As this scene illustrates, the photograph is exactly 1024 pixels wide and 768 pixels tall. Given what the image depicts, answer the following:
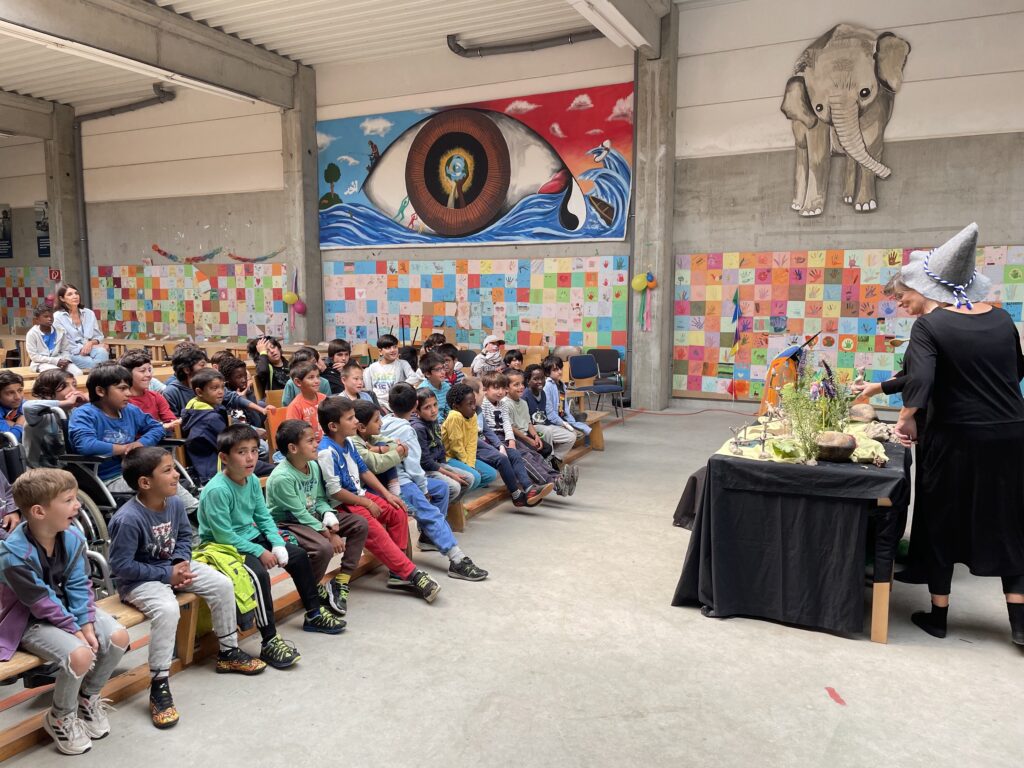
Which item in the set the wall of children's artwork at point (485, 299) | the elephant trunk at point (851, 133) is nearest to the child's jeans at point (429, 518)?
the wall of children's artwork at point (485, 299)

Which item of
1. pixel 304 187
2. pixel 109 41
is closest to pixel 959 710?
pixel 109 41

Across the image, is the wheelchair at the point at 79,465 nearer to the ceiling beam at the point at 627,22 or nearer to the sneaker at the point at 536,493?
the sneaker at the point at 536,493

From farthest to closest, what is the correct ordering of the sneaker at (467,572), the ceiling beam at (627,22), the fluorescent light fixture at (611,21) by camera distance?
the ceiling beam at (627,22), the fluorescent light fixture at (611,21), the sneaker at (467,572)

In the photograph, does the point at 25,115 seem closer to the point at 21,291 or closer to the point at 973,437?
the point at 21,291

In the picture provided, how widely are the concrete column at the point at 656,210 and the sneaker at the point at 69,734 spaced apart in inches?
313

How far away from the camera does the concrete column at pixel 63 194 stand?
44.5 ft

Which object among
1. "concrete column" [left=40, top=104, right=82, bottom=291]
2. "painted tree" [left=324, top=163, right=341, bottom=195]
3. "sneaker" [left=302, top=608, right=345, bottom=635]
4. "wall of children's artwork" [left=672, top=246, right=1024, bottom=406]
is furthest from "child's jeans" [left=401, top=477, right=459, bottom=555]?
"concrete column" [left=40, top=104, right=82, bottom=291]

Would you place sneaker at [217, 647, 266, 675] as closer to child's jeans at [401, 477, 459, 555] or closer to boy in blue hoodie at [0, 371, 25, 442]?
child's jeans at [401, 477, 459, 555]

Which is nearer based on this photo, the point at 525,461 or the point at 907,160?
the point at 525,461

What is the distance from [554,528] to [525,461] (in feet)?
2.34

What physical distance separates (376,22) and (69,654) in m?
9.23

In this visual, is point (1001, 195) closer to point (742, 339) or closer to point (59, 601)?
point (742, 339)

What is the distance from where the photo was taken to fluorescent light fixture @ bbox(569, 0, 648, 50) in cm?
751

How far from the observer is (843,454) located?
3479 millimetres
